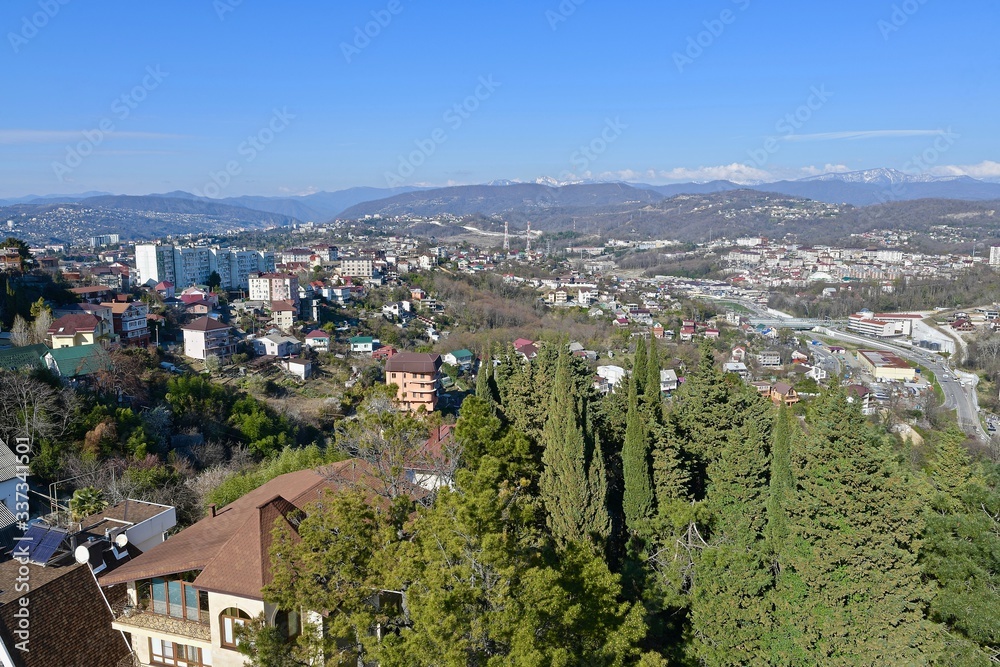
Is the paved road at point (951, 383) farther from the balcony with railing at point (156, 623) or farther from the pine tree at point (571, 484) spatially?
the balcony with railing at point (156, 623)

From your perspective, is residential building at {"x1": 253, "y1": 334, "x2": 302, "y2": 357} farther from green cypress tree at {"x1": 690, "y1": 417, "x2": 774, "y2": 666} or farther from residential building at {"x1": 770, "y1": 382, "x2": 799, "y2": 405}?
green cypress tree at {"x1": 690, "y1": 417, "x2": 774, "y2": 666}

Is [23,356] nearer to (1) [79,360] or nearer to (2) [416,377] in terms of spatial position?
(1) [79,360]

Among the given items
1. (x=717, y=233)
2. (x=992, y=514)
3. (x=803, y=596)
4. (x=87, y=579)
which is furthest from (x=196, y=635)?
(x=717, y=233)

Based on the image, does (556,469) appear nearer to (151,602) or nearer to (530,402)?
(530,402)

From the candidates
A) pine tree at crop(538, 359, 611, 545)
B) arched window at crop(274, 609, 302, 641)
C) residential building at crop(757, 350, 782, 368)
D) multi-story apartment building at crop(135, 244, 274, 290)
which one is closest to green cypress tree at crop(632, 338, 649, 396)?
pine tree at crop(538, 359, 611, 545)

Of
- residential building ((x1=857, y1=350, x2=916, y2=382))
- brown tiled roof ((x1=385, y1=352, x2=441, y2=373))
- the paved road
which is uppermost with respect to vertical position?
brown tiled roof ((x1=385, y1=352, x2=441, y2=373))

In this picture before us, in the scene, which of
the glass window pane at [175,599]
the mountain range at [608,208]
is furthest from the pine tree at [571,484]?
the mountain range at [608,208]
